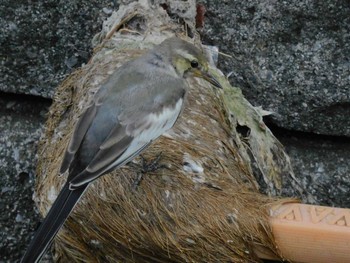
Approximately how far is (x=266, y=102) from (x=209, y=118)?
0.52m

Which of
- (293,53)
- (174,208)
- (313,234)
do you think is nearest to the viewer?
(313,234)

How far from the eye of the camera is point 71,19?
302cm

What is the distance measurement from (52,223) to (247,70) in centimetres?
109

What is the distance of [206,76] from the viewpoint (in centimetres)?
263

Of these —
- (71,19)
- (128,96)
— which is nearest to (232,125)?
(128,96)

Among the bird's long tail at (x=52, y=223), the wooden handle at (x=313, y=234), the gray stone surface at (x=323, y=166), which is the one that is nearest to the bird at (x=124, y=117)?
the bird's long tail at (x=52, y=223)

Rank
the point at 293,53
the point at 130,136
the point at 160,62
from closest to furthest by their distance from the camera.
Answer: the point at 130,136
the point at 160,62
the point at 293,53

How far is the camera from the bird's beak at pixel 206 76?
8.61 feet

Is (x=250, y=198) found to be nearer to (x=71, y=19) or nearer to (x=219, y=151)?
(x=219, y=151)

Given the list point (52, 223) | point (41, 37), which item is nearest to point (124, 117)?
point (52, 223)

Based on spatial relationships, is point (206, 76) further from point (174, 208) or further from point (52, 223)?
point (52, 223)

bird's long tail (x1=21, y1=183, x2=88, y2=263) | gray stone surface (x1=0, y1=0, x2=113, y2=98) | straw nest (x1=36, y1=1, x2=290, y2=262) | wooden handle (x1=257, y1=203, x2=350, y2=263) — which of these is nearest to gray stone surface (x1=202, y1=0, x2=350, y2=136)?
gray stone surface (x1=0, y1=0, x2=113, y2=98)

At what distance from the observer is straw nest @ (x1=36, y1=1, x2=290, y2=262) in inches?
87.9

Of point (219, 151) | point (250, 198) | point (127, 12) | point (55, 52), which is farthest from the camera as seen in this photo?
point (55, 52)
